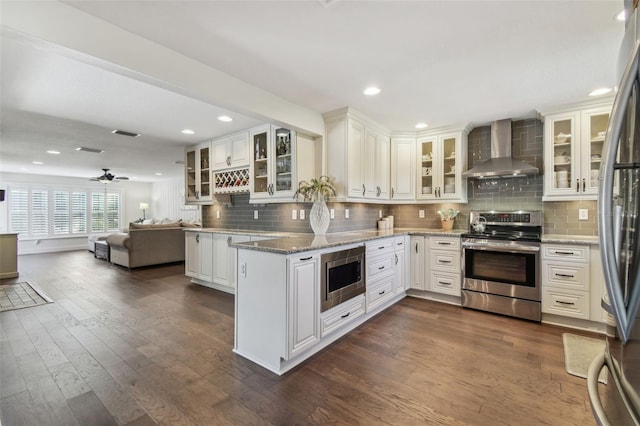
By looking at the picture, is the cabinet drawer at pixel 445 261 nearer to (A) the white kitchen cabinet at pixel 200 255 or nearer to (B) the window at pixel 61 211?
(A) the white kitchen cabinet at pixel 200 255

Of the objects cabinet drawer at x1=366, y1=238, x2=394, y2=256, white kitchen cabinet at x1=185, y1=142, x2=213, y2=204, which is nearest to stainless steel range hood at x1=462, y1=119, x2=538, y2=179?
cabinet drawer at x1=366, y1=238, x2=394, y2=256

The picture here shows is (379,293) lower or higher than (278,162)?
lower

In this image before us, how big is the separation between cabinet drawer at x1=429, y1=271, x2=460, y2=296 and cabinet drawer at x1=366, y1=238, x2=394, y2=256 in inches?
30.7

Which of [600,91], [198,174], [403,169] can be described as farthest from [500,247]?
[198,174]

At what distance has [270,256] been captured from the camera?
224 centimetres

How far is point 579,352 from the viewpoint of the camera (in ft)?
8.23

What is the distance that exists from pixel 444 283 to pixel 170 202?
10173mm

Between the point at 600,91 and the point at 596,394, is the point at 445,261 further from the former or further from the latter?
the point at 596,394

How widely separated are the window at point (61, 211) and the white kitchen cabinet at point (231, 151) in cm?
811

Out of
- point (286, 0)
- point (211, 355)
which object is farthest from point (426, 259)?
point (286, 0)

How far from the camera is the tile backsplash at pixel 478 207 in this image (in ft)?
11.8

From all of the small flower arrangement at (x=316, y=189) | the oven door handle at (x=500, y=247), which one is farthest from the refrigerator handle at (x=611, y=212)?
the oven door handle at (x=500, y=247)

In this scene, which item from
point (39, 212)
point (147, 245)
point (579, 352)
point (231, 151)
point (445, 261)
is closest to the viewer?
point (579, 352)

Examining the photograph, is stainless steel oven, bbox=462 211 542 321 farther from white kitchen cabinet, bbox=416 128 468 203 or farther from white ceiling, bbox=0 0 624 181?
white ceiling, bbox=0 0 624 181
